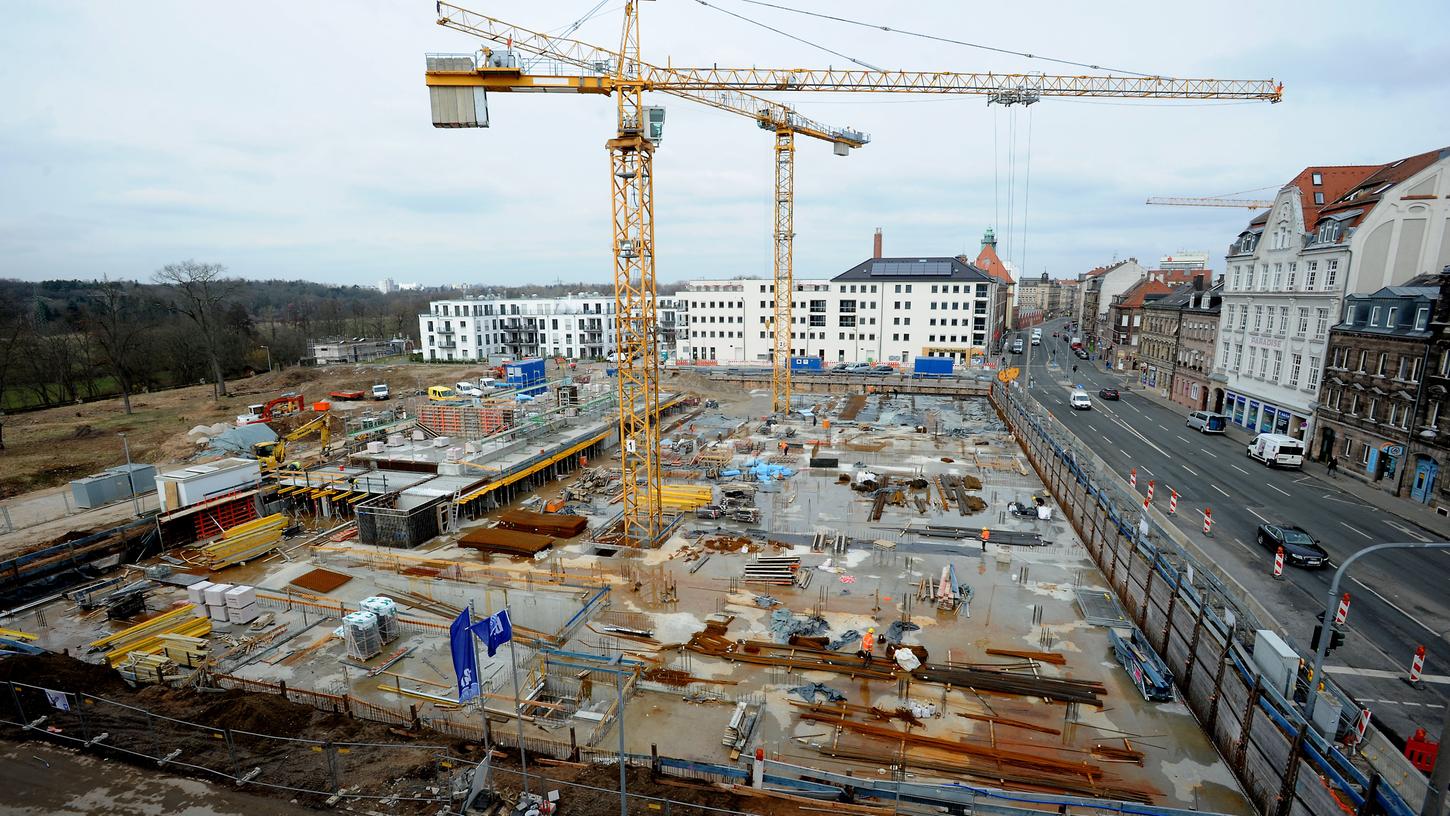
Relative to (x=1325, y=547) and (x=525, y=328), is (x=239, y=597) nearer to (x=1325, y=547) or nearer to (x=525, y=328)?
(x=1325, y=547)

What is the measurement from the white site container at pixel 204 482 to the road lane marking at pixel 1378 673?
1627 inches

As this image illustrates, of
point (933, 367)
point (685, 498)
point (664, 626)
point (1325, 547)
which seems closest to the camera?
point (664, 626)

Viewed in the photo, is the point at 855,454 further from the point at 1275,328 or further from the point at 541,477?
the point at 1275,328

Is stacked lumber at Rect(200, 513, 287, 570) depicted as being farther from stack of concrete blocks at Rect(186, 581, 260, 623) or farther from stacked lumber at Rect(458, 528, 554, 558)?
stacked lumber at Rect(458, 528, 554, 558)

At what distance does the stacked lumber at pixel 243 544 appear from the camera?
981 inches

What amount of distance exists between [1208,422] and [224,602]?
176 feet

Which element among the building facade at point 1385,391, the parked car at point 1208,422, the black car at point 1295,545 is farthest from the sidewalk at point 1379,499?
the black car at point 1295,545

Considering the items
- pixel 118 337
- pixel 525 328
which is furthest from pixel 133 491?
pixel 525 328

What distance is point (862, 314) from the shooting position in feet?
258

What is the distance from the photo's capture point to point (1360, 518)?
27.0m

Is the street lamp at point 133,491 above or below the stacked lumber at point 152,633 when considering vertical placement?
above

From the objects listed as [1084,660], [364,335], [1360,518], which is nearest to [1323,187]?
[1360,518]

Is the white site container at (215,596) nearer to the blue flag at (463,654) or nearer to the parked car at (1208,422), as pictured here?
the blue flag at (463,654)

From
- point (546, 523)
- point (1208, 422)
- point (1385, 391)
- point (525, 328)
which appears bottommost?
point (546, 523)
